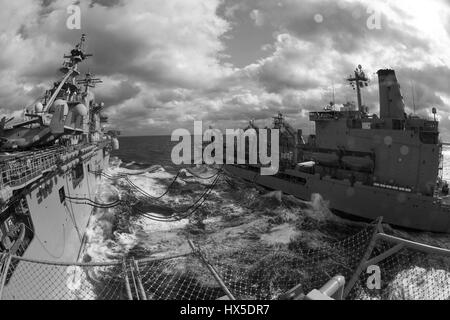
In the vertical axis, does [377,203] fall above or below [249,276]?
above

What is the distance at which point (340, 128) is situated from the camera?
2509 centimetres

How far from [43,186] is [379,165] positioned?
22007mm

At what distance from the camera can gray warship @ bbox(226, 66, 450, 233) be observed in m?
19.6

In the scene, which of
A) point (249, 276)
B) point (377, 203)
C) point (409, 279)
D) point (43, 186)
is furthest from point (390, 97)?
point (43, 186)

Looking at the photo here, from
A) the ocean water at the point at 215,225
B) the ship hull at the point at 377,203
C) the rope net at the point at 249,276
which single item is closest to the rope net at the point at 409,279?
the rope net at the point at 249,276

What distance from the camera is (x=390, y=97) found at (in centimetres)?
2297

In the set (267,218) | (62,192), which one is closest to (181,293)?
(62,192)

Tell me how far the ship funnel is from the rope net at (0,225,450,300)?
39.0 feet

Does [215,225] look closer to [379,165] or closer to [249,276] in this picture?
[249,276]

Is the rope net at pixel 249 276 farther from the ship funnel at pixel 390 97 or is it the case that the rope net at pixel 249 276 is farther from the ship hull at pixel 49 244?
the ship funnel at pixel 390 97

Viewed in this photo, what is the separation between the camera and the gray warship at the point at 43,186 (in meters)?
7.95

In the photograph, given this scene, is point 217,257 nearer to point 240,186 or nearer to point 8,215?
point 8,215

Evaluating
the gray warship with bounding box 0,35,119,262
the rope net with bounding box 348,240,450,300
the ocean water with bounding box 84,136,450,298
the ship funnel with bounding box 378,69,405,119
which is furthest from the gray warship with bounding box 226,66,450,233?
the gray warship with bounding box 0,35,119,262

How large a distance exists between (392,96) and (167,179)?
1110 inches
